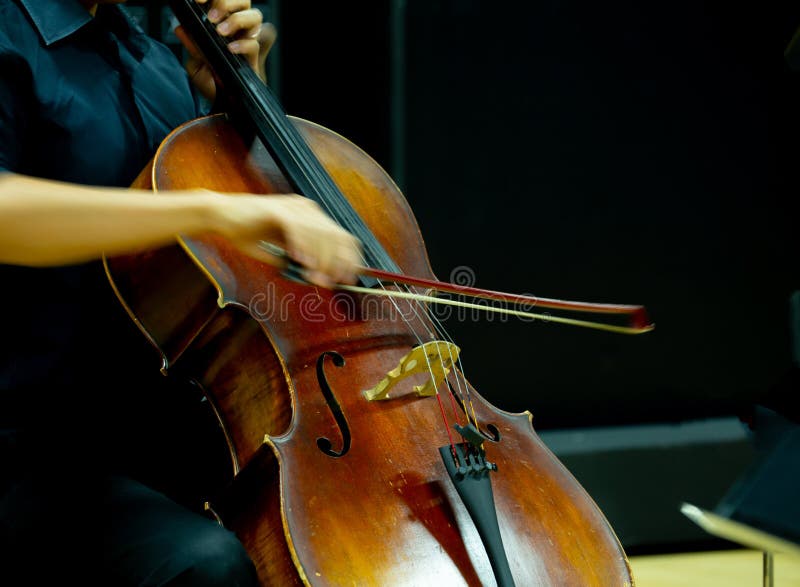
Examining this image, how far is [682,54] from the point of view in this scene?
1.98 metres

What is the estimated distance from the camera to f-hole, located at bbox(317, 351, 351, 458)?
0.97m

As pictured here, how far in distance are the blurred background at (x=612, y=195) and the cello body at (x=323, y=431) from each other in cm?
69

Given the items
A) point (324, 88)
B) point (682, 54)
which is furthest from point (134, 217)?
point (682, 54)

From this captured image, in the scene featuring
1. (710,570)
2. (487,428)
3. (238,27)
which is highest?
(238,27)

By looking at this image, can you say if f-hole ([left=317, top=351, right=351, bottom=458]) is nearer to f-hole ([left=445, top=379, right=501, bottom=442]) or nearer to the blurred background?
f-hole ([left=445, top=379, right=501, bottom=442])

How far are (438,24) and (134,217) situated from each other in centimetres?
118

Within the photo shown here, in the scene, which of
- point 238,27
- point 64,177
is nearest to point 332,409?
point 64,177

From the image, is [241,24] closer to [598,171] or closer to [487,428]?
[487,428]

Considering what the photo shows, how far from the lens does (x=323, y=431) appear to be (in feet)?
3.22

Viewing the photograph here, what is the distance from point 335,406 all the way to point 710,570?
47.9 inches

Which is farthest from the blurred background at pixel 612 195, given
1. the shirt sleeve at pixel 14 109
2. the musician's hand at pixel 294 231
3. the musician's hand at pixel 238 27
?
the musician's hand at pixel 294 231

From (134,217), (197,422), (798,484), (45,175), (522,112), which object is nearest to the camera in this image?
(134,217)

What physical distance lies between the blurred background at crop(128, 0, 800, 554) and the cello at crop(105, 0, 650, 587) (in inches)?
24.3

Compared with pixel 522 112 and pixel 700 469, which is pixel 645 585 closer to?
pixel 700 469
